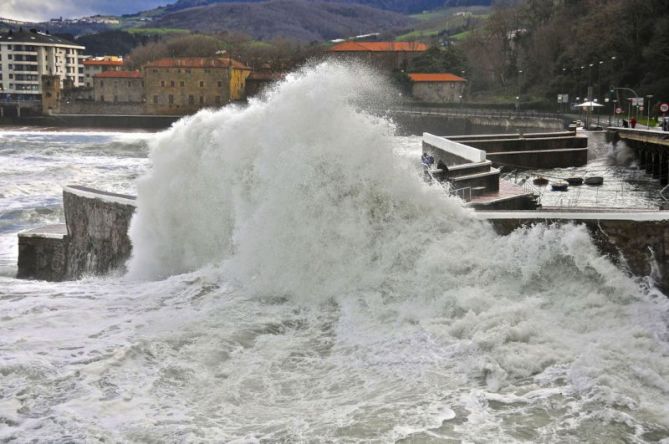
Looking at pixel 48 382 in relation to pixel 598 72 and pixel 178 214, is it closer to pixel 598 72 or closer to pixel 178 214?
pixel 178 214

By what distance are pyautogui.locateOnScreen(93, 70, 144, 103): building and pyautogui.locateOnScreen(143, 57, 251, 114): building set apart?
640 centimetres

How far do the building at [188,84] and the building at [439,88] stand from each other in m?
20.1

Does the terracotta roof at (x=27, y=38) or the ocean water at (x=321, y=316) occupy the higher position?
the terracotta roof at (x=27, y=38)

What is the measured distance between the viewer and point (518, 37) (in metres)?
88.0

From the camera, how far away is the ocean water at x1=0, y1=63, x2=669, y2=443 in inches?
268

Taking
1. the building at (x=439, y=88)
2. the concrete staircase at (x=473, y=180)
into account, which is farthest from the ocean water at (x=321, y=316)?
the building at (x=439, y=88)

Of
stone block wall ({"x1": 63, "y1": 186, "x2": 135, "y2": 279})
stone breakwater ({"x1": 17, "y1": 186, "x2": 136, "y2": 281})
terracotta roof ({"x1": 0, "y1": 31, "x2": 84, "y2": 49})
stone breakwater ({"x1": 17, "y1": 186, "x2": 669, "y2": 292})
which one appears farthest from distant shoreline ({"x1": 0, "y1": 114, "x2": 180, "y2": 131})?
stone block wall ({"x1": 63, "y1": 186, "x2": 135, "y2": 279})

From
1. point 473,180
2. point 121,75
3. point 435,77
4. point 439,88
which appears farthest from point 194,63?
point 473,180

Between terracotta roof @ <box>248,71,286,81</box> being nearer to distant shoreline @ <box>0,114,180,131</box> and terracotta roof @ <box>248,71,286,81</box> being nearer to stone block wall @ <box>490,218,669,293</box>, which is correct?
distant shoreline @ <box>0,114,180,131</box>

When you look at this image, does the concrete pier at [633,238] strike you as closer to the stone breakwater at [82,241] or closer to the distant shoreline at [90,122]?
the stone breakwater at [82,241]

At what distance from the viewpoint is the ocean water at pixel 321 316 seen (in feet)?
22.3

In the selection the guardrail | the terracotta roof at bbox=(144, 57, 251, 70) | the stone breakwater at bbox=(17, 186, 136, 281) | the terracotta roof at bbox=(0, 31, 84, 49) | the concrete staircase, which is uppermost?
the terracotta roof at bbox=(0, 31, 84, 49)

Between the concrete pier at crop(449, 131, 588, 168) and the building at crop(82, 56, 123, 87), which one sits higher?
the building at crop(82, 56, 123, 87)

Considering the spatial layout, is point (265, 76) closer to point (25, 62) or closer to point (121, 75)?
point (121, 75)
